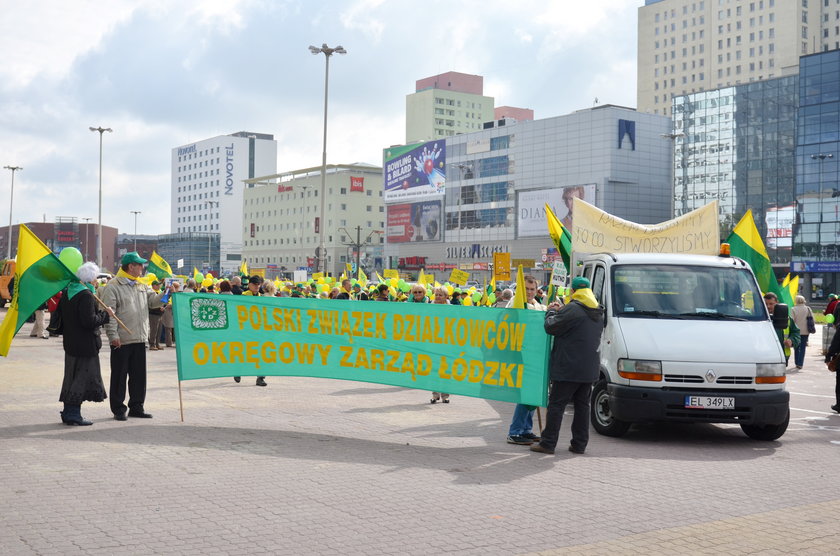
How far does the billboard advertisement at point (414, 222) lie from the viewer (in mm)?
114625

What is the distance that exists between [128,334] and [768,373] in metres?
7.10

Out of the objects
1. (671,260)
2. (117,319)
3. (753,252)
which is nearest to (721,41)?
(753,252)

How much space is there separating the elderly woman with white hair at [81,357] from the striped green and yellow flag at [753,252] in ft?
32.5

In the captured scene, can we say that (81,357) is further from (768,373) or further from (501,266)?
(501,266)

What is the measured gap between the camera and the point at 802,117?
8956cm

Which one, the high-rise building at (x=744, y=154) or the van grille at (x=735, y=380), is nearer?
the van grille at (x=735, y=380)

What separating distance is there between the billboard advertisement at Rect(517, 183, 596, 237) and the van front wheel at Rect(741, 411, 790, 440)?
268 ft

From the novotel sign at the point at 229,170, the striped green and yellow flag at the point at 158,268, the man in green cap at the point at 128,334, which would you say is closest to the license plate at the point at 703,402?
the man in green cap at the point at 128,334

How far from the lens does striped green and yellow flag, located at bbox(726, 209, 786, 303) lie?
14811 millimetres

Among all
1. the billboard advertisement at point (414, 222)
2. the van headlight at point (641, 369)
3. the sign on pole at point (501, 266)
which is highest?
the billboard advertisement at point (414, 222)

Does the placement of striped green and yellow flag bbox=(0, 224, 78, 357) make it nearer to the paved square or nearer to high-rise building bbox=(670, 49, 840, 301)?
the paved square

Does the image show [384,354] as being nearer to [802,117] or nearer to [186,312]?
[186,312]

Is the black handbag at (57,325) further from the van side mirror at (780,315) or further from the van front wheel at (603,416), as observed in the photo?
the van side mirror at (780,315)

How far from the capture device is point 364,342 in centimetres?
1061
